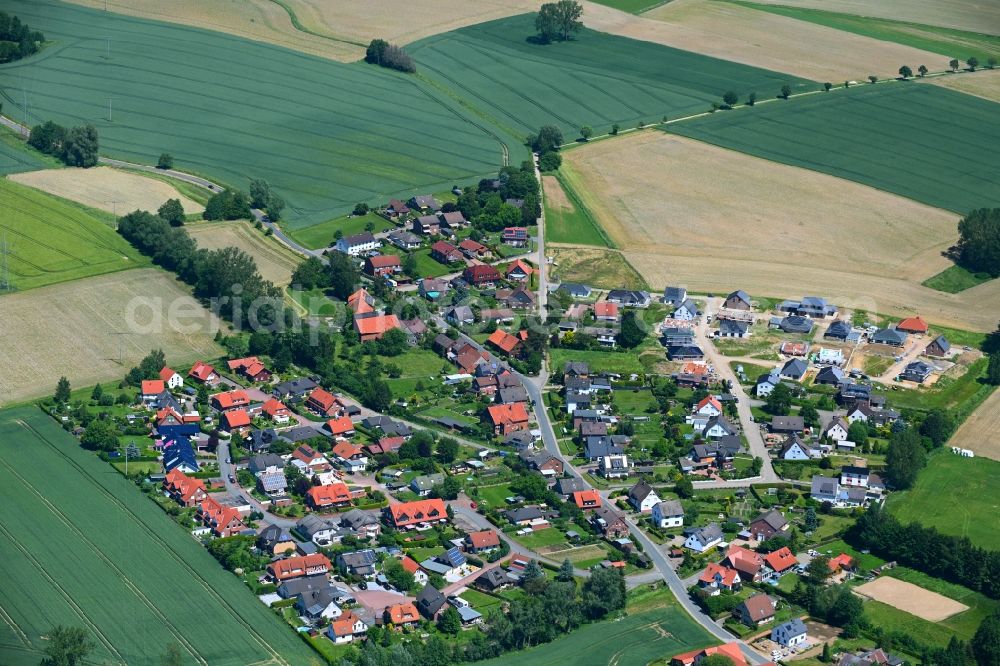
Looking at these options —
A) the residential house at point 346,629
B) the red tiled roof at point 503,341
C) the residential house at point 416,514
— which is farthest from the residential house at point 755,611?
the red tiled roof at point 503,341

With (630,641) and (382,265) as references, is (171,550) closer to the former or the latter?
(630,641)

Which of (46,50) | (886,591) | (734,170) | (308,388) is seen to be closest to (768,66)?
(734,170)

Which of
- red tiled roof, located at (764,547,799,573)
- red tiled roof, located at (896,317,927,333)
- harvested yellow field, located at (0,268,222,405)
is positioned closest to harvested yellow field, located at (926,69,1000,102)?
red tiled roof, located at (896,317,927,333)

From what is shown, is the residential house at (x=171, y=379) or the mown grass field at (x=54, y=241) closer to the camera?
the residential house at (x=171, y=379)

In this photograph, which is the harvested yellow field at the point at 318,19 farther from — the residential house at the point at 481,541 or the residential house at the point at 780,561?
the residential house at the point at 780,561

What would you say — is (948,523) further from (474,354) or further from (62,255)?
(62,255)
